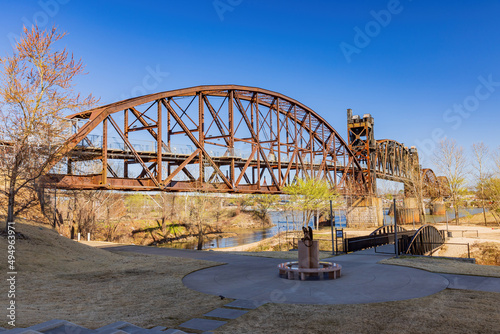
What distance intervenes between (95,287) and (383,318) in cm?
1008

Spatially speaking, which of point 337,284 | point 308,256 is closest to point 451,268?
point 337,284

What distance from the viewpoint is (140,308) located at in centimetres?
1035

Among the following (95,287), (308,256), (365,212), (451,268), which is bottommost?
(95,287)

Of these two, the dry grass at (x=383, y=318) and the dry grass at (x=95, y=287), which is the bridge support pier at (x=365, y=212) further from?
the dry grass at (x=383, y=318)

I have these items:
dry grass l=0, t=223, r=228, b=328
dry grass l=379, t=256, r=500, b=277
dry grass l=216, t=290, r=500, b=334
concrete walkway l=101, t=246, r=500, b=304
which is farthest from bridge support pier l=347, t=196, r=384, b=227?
dry grass l=216, t=290, r=500, b=334

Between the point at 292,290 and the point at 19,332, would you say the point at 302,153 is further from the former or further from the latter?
the point at 19,332

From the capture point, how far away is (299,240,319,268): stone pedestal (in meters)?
15.5

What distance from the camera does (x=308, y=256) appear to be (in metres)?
15.5

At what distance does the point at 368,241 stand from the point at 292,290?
16847 mm

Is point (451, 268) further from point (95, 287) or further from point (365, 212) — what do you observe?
point (365, 212)

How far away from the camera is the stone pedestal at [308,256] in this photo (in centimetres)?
1548

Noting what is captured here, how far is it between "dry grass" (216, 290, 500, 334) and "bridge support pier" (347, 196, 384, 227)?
63.3 m

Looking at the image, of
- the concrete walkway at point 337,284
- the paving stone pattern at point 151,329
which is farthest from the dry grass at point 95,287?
the concrete walkway at point 337,284

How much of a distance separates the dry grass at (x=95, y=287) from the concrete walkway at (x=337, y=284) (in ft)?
3.76
